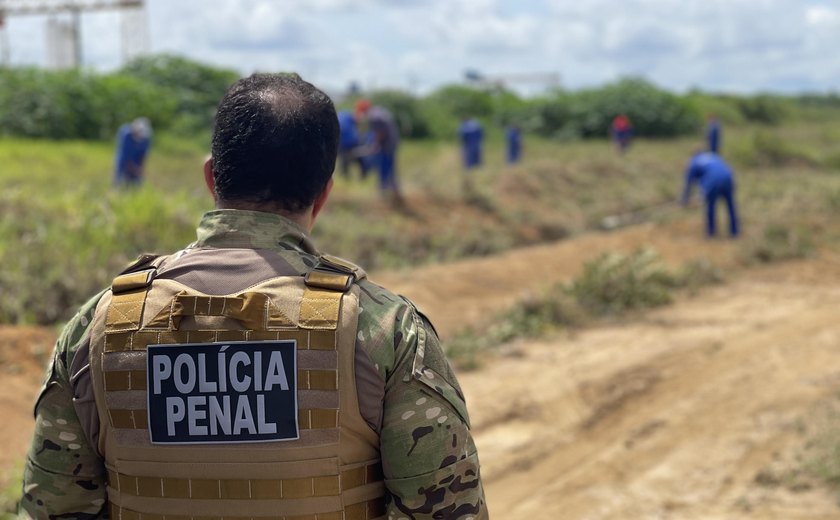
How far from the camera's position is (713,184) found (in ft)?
44.6

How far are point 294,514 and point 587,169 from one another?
20219mm

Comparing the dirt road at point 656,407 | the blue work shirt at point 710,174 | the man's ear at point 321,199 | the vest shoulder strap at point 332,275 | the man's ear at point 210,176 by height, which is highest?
the man's ear at point 210,176

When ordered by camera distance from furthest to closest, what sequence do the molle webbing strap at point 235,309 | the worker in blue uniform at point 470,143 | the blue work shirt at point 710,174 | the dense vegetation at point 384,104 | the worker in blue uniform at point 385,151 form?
the dense vegetation at point 384,104
the worker in blue uniform at point 470,143
the worker in blue uniform at point 385,151
the blue work shirt at point 710,174
the molle webbing strap at point 235,309

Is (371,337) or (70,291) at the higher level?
(371,337)

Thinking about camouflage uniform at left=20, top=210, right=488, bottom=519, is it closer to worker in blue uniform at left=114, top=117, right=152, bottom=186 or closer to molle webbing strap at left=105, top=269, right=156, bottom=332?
molle webbing strap at left=105, top=269, right=156, bottom=332

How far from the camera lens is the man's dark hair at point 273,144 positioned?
1.68 metres

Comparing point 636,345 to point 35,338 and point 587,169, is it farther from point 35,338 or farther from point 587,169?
point 587,169

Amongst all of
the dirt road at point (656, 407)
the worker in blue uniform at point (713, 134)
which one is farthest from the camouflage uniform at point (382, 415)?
the worker in blue uniform at point (713, 134)

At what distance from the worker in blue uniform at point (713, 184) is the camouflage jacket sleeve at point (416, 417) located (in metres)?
12.6

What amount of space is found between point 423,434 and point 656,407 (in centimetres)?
528

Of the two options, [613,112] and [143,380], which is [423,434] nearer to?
[143,380]

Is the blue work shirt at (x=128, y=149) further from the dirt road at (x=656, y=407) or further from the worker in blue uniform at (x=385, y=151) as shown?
the dirt road at (x=656, y=407)

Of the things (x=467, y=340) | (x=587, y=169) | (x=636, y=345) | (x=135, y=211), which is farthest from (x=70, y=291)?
(x=587, y=169)

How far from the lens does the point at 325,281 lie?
166cm
